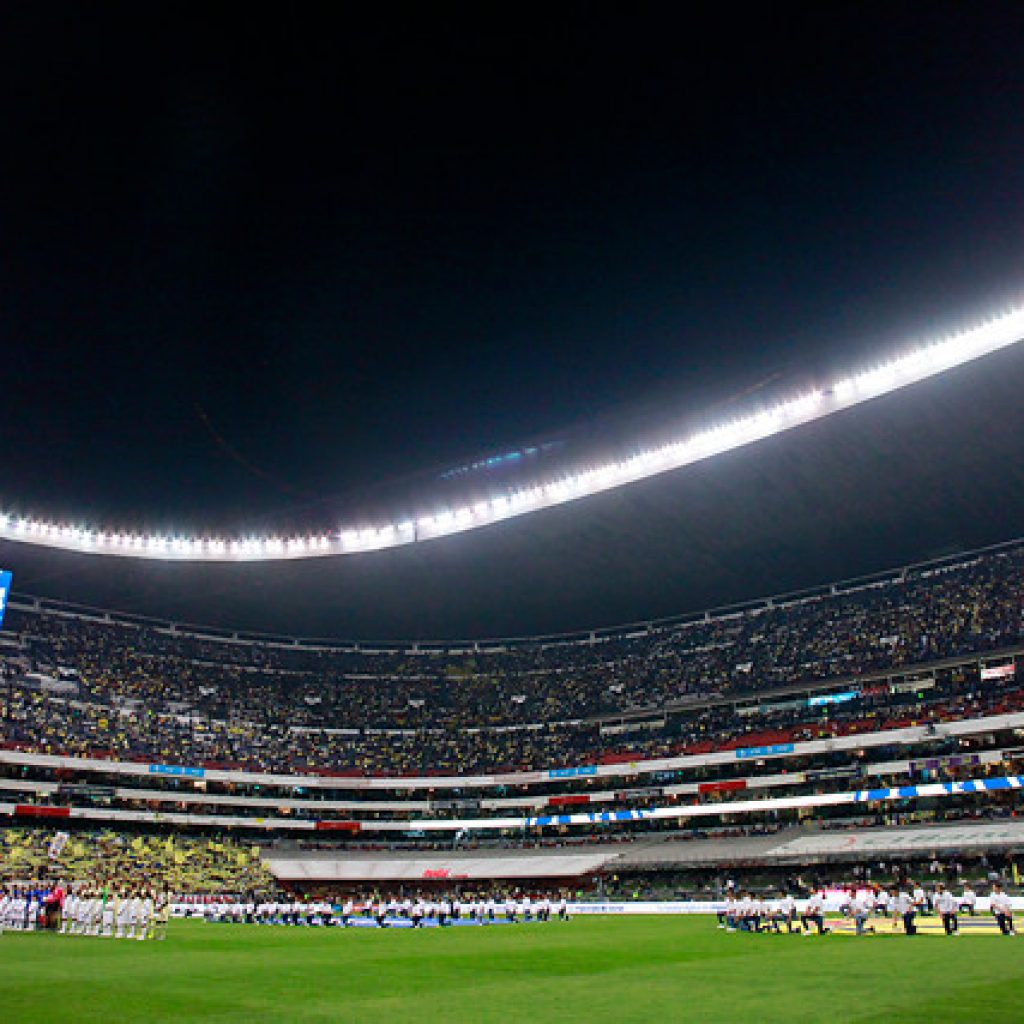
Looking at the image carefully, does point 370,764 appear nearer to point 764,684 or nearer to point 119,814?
point 119,814

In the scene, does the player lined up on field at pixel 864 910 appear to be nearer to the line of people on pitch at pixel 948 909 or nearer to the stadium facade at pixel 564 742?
the line of people on pitch at pixel 948 909

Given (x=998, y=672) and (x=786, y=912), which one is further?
(x=998, y=672)

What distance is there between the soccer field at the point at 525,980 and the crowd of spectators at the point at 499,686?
36.9 m

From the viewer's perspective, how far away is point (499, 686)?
278ft

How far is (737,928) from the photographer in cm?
3344

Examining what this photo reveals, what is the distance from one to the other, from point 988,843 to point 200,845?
51.4 meters

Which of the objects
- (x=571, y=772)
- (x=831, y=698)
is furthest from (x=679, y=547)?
(x=571, y=772)

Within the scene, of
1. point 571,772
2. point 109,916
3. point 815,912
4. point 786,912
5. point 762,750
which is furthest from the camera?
point 571,772

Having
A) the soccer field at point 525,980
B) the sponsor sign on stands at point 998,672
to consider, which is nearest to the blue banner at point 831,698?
the sponsor sign on stands at point 998,672

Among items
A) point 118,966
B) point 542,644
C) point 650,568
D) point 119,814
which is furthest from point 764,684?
point 118,966

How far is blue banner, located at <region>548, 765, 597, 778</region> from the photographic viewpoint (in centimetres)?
7012

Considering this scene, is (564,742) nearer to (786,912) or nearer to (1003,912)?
(786,912)

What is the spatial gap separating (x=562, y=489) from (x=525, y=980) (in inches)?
1404

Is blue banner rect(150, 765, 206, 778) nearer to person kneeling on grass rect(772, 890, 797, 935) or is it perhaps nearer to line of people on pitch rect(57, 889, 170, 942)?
line of people on pitch rect(57, 889, 170, 942)
